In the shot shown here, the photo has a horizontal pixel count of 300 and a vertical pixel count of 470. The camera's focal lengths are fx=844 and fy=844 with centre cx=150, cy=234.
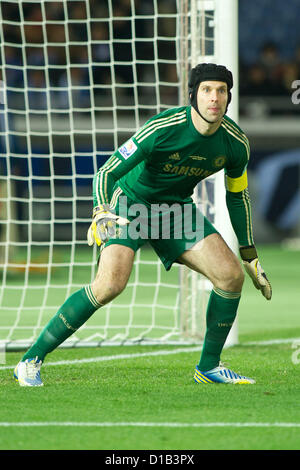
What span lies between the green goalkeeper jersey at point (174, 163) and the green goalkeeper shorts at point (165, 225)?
47mm

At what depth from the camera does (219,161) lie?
4.53 metres

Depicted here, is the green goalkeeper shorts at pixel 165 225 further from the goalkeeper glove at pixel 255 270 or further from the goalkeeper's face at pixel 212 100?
the goalkeeper's face at pixel 212 100

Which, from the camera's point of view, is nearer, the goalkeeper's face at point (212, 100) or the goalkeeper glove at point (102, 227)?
the goalkeeper glove at point (102, 227)

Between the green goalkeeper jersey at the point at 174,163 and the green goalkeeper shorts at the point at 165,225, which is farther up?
the green goalkeeper jersey at the point at 174,163

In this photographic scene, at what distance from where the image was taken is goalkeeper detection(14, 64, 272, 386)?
4.39 meters

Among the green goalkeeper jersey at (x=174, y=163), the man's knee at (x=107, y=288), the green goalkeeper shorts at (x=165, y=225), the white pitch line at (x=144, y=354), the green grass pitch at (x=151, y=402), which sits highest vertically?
the green goalkeeper jersey at (x=174, y=163)

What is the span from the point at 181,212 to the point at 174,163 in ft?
1.02

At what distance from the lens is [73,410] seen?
387 cm

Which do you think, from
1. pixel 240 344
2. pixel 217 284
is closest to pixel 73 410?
pixel 217 284

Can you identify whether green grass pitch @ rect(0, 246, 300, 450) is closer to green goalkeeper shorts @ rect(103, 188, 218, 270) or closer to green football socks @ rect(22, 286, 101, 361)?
green football socks @ rect(22, 286, 101, 361)

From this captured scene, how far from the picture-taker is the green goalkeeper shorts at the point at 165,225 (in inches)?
181

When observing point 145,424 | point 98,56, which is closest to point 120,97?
point 98,56

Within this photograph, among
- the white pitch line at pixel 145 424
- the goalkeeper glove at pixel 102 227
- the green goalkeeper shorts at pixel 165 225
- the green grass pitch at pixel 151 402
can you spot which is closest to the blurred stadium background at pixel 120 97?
the green grass pitch at pixel 151 402
